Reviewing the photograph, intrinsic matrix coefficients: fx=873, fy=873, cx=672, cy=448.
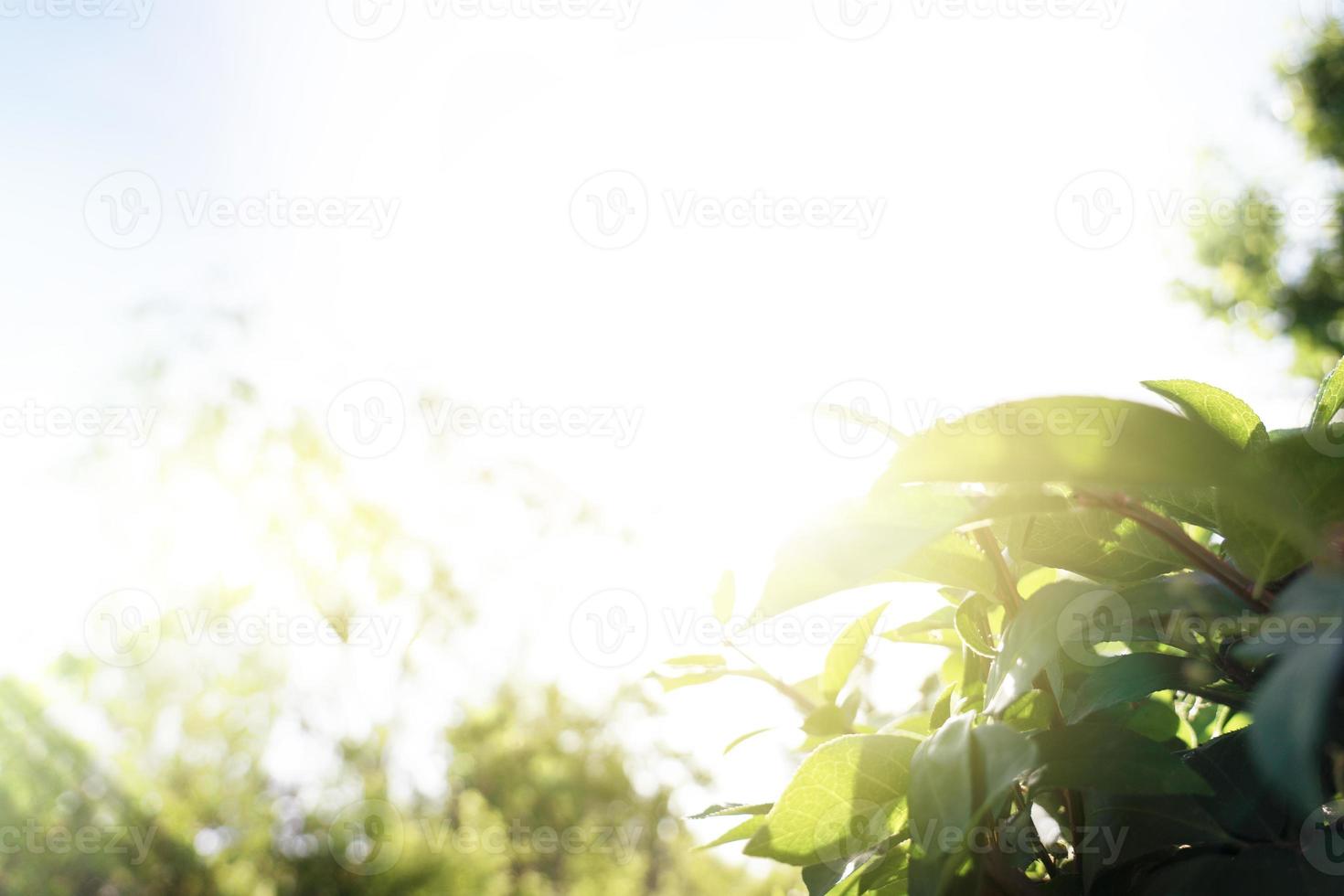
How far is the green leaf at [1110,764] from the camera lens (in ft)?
0.94

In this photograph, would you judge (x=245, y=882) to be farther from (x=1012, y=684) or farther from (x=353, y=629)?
(x=1012, y=684)

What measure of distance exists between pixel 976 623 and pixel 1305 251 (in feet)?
34.2

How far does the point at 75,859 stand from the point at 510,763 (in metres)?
3.75

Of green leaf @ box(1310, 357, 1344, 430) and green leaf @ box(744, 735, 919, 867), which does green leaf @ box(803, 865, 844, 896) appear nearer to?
green leaf @ box(744, 735, 919, 867)

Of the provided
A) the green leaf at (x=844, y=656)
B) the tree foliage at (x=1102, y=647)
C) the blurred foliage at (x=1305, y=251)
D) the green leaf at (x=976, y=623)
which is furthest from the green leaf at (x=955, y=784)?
the blurred foliage at (x=1305, y=251)

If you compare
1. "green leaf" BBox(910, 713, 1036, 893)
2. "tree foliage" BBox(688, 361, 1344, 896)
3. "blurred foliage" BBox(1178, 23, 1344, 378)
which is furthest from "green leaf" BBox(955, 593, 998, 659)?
"blurred foliage" BBox(1178, 23, 1344, 378)

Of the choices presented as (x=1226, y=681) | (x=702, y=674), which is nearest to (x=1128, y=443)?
(x=1226, y=681)

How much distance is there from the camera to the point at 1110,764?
299 mm

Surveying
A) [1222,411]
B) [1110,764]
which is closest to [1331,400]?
[1222,411]

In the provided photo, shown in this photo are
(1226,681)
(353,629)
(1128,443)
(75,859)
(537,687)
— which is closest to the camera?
(1128,443)

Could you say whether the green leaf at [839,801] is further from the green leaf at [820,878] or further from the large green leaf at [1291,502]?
the large green leaf at [1291,502]

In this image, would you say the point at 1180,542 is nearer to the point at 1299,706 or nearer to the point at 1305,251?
the point at 1299,706

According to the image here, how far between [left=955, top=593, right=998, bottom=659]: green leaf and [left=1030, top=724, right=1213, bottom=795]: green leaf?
0.26 ft

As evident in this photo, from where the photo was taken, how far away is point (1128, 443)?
0.28m
